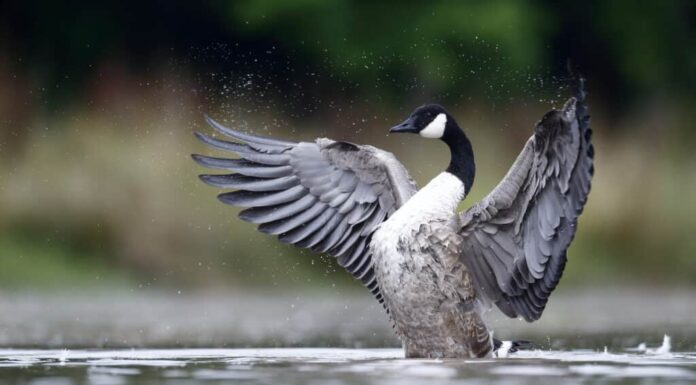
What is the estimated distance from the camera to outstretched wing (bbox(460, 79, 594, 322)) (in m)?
8.34

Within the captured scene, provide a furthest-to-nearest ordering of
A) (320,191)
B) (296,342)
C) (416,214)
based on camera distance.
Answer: (296,342)
(320,191)
(416,214)

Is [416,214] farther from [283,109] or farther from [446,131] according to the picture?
[283,109]

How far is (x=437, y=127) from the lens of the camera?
9.21 meters

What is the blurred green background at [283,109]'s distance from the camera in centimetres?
1530

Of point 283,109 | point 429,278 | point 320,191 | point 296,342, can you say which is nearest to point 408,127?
point 320,191

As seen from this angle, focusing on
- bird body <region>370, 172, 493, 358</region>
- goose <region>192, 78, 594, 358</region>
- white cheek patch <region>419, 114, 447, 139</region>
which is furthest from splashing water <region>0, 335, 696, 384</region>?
white cheek patch <region>419, 114, 447, 139</region>

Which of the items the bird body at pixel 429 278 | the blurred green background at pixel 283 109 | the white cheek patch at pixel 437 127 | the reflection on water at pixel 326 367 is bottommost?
the reflection on water at pixel 326 367

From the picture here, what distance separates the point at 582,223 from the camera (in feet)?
51.4

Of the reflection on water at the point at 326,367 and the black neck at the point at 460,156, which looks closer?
the reflection on water at the point at 326,367

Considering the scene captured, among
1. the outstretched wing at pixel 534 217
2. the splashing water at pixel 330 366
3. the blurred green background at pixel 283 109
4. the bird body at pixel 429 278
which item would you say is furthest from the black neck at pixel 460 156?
the blurred green background at pixel 283 109

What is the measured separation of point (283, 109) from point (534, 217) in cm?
947

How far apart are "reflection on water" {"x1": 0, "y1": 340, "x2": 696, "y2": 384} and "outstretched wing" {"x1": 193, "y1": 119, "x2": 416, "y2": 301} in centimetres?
64

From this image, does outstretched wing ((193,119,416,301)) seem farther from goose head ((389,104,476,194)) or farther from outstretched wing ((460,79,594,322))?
outstretched wing ((460,79,594,322))

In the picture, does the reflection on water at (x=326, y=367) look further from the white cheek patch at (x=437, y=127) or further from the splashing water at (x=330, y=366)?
the white cheek patch at (x=437, y=127)
